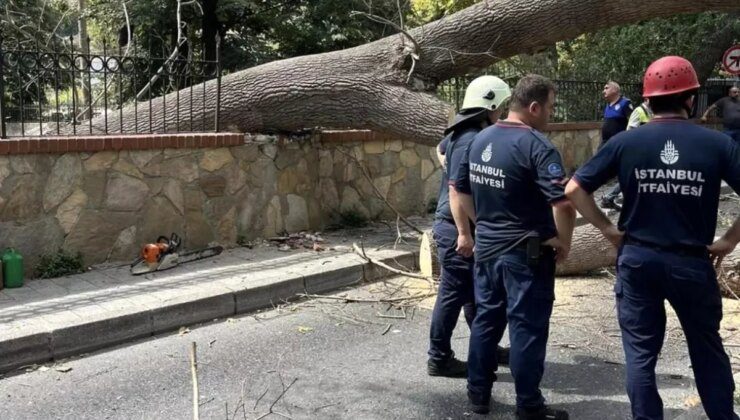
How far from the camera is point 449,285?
443cm

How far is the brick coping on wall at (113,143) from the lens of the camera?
6.09 m

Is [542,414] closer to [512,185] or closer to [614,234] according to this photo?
[614,234]

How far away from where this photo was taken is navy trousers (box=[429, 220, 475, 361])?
14.4 ft

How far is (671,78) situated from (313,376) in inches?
107

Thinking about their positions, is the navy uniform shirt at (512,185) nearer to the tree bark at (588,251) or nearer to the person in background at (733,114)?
the tree bark at (588,251)

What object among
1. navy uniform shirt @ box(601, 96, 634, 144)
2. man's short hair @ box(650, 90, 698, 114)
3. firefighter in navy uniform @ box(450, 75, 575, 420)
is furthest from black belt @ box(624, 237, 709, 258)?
navy uniform shirt @ box(601, 96, 634, 144)

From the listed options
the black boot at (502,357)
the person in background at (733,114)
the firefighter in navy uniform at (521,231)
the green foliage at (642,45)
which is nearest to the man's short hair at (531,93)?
the firefighter in navy uniform at (521,231)

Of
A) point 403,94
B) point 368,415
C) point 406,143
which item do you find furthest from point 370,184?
point 368,415

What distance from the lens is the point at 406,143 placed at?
9.45 m

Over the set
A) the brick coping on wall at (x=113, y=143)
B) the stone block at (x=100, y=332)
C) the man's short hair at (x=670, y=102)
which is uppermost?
the man's short hair at (x=670, y=102)

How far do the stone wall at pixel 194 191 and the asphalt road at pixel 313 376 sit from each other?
1673mm

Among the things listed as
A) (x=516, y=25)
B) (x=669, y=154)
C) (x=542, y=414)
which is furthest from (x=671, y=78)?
(x=516, y=25)

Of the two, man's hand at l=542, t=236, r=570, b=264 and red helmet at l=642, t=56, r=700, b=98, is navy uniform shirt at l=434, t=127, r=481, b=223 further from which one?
red helmet at l=642, t=56, r=700, b=98

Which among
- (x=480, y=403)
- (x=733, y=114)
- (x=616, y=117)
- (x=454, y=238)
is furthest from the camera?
(x=733, y=114)
